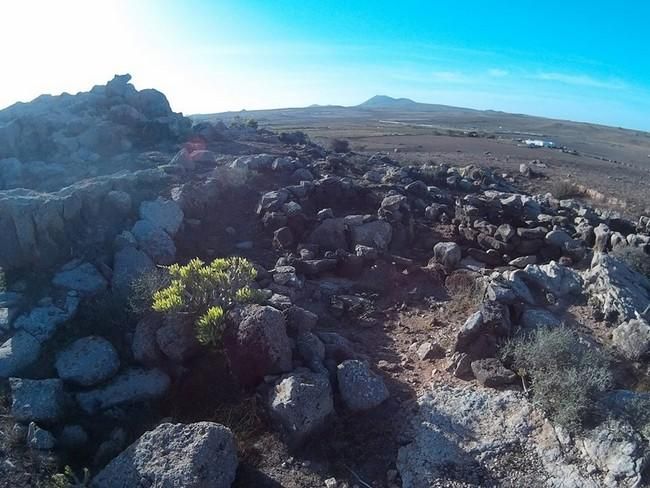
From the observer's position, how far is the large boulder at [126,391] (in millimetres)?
6461

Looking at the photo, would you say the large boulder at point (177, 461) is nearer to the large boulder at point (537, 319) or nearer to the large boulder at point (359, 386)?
the large boulder at point (359, 386)

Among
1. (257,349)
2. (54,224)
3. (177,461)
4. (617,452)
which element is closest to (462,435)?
(617,452)

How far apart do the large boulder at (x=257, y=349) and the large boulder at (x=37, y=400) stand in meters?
2.11

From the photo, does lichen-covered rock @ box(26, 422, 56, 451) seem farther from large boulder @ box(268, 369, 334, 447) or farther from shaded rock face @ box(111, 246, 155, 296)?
shaded rock face @ box(111, 246, 155, 296)

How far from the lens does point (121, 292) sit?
318 inches

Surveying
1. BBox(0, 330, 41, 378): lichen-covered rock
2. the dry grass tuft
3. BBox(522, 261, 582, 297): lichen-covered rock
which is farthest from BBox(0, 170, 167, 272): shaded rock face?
BBox(522, 261, 582, 297): lichen-covered rock

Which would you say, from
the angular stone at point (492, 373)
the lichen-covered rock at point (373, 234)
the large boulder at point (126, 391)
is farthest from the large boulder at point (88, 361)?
the lichen-covered rock at point (373, 234)

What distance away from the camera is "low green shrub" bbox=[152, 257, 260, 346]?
6832mm

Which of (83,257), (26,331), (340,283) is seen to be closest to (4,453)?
(26,331)

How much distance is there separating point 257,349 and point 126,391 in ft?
5.97

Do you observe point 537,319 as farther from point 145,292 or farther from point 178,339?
point 145,292

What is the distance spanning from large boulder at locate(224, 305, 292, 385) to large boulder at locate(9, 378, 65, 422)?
2.11 metres

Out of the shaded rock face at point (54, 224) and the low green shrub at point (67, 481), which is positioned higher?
the shaded rock face at point (54, 224)

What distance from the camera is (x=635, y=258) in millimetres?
10016
